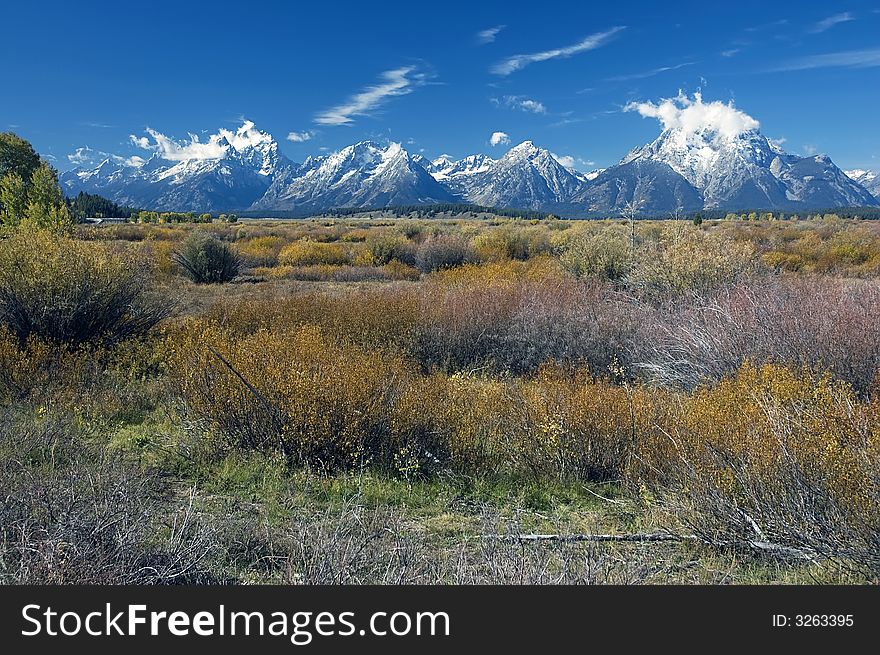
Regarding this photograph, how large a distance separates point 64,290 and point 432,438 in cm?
695

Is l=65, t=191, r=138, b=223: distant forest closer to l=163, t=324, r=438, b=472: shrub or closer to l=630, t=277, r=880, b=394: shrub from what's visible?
l=163, t=324, r=438, b=472: shrub

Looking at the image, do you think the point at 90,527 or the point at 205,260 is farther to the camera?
the point at 205,260

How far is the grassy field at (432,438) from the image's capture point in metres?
3.45

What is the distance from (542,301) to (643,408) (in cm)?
501

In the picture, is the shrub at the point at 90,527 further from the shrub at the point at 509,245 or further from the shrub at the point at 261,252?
the shrub at the point at 261,252

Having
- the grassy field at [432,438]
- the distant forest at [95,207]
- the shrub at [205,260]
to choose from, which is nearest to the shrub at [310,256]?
the shrub at [205,260]

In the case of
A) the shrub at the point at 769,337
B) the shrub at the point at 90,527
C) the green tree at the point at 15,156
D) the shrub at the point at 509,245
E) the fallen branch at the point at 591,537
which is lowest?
the fallen branch at the point at 591,537

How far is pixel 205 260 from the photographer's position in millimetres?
18703

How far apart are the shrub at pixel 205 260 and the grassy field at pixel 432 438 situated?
879 centimetres

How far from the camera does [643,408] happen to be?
216 inches

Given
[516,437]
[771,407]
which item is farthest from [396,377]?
[771,407]

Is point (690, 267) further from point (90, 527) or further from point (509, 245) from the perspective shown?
point (509, 245)

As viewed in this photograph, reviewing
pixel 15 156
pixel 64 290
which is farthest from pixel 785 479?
pixel 15 156

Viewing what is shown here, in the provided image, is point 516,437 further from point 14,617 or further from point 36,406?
point 36,406
